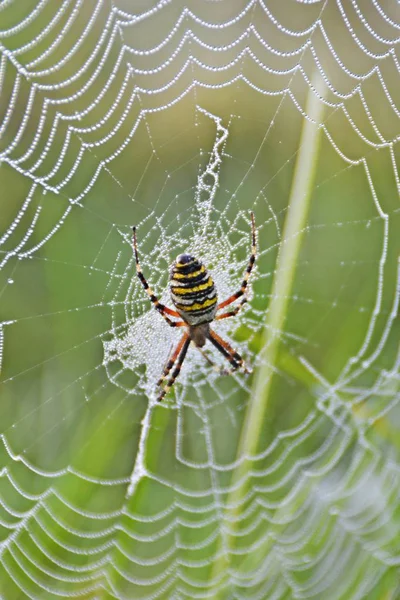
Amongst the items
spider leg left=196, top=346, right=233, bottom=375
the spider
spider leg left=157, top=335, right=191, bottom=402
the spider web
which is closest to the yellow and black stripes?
the spider

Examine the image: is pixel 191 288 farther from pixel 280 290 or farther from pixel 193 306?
pixel 280 290

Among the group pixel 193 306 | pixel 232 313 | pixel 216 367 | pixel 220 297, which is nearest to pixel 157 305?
pixel 193 306

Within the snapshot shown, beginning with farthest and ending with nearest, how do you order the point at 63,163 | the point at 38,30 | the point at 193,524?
the point at 193,524, the point at 63,163, the point at 38,30

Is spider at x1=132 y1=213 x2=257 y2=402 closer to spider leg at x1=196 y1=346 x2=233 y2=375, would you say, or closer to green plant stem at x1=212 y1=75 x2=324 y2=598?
spider leg at x1=196 y1=346 x2=233 y2=375

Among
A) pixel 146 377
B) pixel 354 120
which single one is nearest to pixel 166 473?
pixel 146 377

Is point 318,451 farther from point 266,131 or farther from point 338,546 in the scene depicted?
point 266,131

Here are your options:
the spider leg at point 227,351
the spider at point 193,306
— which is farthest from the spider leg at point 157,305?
the spider leg at point 227,351

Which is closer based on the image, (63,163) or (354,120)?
(63,163)
